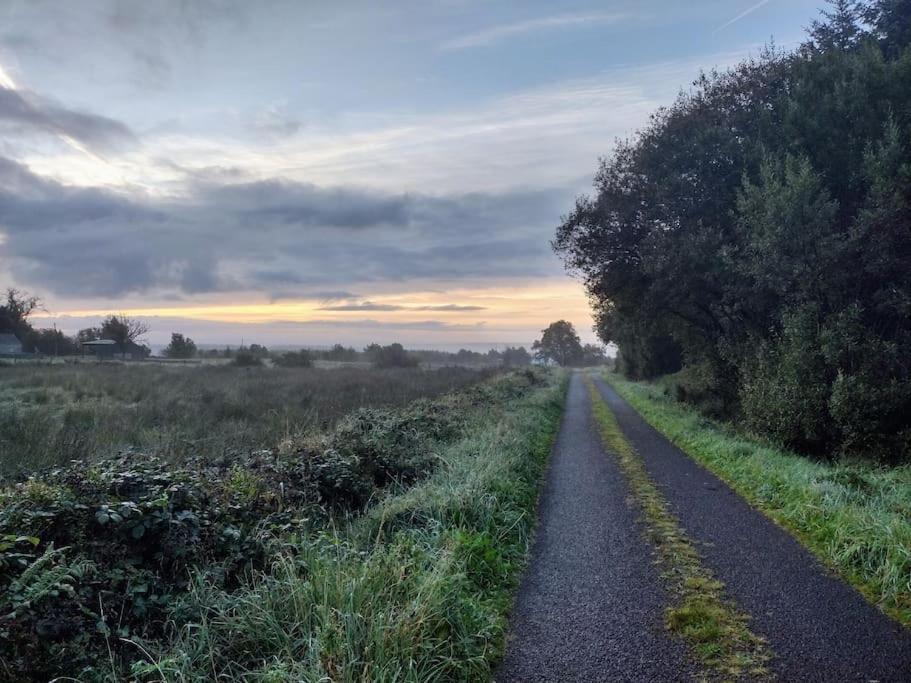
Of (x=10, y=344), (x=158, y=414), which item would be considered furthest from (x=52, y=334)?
(x=158, y=414)

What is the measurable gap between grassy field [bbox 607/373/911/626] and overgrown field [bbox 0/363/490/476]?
8742 millimetres

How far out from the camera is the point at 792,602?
4965 millimetres

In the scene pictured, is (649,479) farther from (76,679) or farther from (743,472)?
(76,679)

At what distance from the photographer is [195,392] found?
23.5 metres

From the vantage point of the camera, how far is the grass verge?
3693mm

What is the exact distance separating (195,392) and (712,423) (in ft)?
65.6

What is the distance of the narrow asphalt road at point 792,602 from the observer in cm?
400

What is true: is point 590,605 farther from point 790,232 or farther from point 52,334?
point 52,334

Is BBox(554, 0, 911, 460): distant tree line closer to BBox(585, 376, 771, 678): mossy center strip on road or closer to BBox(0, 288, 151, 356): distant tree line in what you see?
BBox(585, 376, 771, 678): mossy center strip on road

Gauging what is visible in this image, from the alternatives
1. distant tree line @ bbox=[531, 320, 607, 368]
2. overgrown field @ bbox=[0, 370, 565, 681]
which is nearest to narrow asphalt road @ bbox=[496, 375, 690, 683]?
overgrown field @ bbox=[0, 370, 565, 681]

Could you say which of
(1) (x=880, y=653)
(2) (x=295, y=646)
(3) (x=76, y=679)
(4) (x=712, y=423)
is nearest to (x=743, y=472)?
(1) (x=880, y=653)

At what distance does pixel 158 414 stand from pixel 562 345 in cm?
11871

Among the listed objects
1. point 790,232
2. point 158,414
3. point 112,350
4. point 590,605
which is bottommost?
point 590,605

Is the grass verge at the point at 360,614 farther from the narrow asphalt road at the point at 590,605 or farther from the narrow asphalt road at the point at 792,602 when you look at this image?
the narrow asphalt road at the point at 792,602
